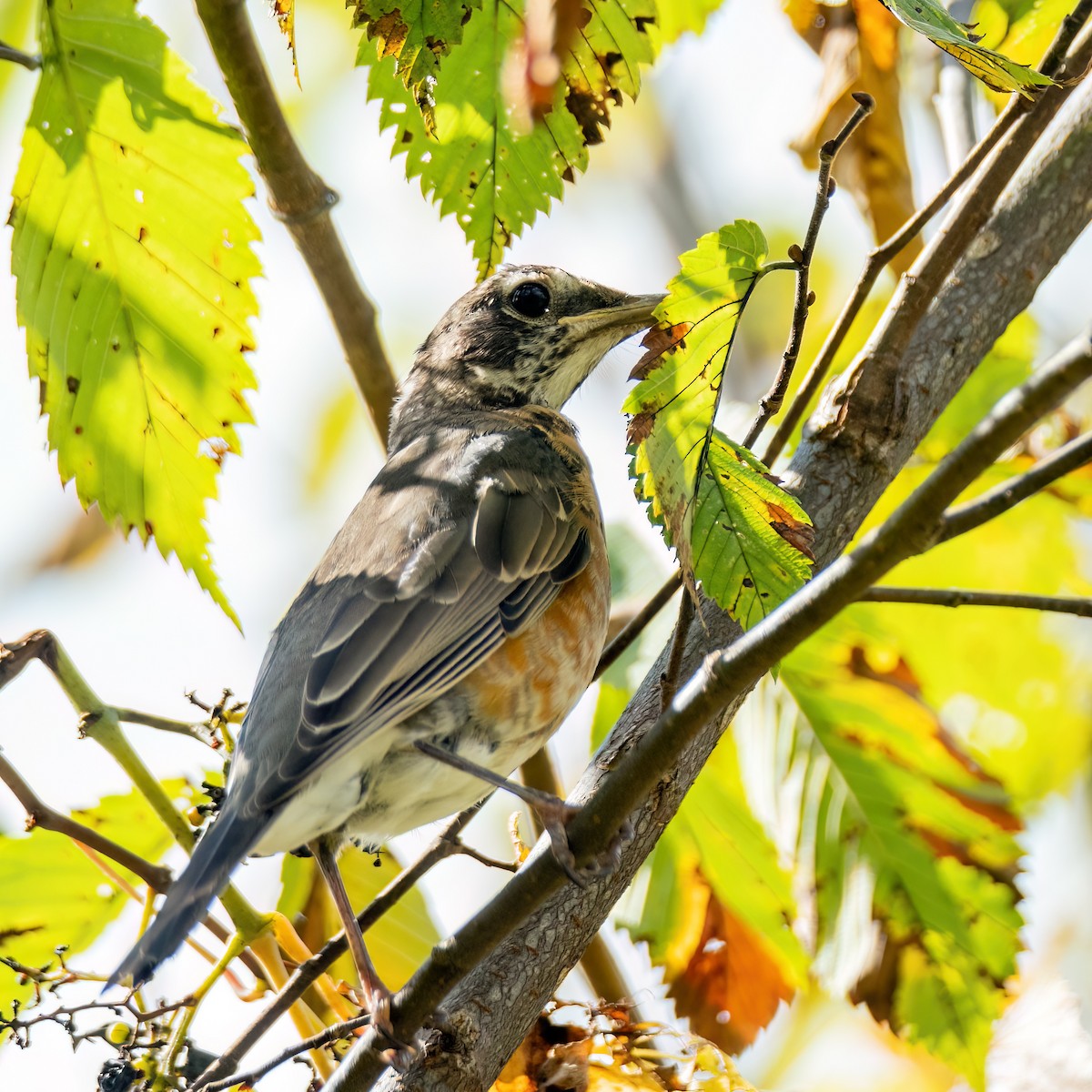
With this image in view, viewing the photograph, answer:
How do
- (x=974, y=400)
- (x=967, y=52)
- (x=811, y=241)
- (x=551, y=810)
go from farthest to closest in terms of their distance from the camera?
1. (x=974, y=400)
2. (x=551, y=810)
3. (x=811, y=241)
4. (x=967, y=52)

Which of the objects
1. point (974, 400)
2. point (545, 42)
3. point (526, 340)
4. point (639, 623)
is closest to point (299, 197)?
point (526, 340)

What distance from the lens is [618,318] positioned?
405cm

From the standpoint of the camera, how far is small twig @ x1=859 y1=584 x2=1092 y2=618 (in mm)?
2082

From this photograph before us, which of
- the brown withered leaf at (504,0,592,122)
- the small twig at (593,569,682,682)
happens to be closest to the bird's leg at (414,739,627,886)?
the small twig at (593,569,682,682)

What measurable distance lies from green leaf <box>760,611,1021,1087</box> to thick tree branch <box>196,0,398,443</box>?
142 cm

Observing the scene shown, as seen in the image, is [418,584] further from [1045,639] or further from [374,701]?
[1045,639]

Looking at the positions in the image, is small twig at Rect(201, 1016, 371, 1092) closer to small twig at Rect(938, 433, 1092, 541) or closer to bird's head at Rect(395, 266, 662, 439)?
small twig at Rect(938, 433, 1092, 541)

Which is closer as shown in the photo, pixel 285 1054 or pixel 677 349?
pixel 677 349

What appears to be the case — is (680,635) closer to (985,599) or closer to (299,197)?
(985,599)

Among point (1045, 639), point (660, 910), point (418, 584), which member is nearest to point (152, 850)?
point (418, 584)

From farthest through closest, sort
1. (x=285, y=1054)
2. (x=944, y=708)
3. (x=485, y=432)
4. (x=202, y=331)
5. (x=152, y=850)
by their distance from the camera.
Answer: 1. (x=944, y=708)
2. (x=485, y=432)
3. (x=152, y=850)
4. (x=202, y=331)
5. (x=285, y=1054)

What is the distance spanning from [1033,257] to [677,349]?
1.47 metres

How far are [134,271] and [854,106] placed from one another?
1.84 metres

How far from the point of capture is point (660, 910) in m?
3.19
